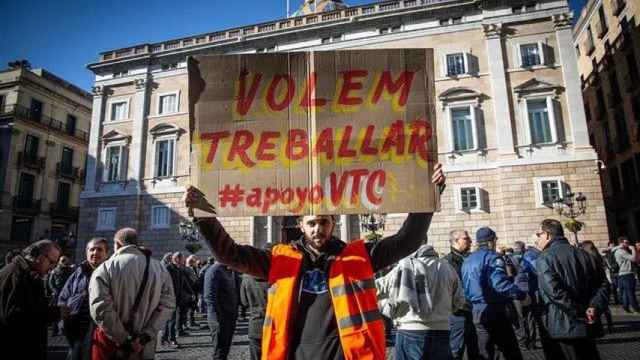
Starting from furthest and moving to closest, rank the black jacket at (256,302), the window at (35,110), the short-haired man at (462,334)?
1. the window at (35,110)
2. the short-haired man at (462,334)
3. the black jacket at (256,302)

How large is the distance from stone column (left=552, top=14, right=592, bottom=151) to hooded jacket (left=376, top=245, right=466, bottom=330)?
59.8 ft

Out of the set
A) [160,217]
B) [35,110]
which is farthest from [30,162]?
[160,217]

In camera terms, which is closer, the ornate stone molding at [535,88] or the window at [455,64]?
the ornate stone molding at [535,88]

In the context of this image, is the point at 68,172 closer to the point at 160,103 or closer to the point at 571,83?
the point at 160,103

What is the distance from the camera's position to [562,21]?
2058 centimetres

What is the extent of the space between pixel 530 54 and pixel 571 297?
20.1 m

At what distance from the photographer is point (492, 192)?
20.0 meters

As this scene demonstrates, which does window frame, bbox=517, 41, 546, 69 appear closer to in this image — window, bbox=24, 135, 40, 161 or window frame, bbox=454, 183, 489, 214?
window frame, bbox=454, 183, 489, 214

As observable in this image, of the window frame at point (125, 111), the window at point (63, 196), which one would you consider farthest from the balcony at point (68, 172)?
the window frame at point (125, 111)

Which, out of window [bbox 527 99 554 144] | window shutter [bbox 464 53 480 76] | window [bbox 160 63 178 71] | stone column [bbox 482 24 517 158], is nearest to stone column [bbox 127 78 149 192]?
window [bbox 160 63 178 71]

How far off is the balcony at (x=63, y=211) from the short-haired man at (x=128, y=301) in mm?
35502

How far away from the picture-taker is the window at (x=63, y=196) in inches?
1366

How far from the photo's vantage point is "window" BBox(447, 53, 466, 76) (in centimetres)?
2156

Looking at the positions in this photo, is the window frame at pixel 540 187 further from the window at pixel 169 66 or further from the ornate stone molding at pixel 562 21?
the window at pixel 169 66
